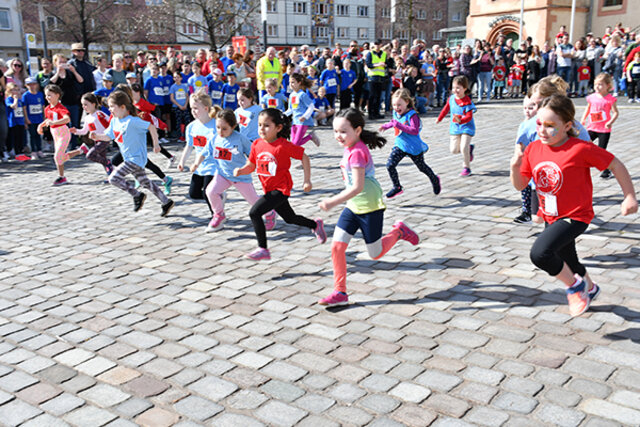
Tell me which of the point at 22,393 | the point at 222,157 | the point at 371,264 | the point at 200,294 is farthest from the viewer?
the point at 222,157

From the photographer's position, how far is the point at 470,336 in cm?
438

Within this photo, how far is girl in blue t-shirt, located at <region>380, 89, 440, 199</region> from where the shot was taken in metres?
8.65

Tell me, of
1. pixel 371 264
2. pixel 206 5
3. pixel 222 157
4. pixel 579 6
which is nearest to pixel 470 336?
pixel 371 264

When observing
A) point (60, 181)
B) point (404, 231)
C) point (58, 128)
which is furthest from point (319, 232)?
point (58, 128)

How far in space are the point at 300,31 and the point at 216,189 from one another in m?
77.9

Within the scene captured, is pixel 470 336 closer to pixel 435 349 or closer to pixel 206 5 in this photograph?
pixel 435 349

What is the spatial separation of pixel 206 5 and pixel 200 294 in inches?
1761

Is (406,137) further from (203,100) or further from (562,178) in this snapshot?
(562,178)

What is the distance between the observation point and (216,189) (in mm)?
7512

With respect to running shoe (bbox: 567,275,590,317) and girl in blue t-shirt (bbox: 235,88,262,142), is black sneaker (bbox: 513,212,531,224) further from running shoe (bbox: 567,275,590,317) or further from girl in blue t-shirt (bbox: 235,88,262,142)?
girl in blue t-shirt (bbox: 235,88,262,142)

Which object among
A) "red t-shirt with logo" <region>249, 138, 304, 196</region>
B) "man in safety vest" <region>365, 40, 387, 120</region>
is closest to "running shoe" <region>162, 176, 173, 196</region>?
"red t-shirt with logo" <region>249, 138, 304, 196</region>

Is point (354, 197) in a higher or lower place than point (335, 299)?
higher

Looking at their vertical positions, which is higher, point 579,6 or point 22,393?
point 579,6

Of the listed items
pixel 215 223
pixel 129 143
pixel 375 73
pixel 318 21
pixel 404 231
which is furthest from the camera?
pixel 318 21
